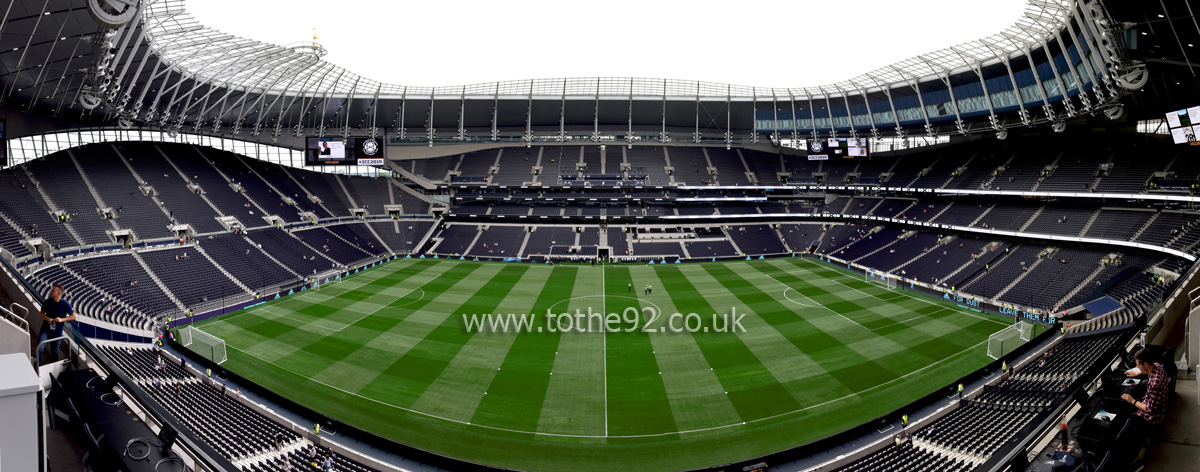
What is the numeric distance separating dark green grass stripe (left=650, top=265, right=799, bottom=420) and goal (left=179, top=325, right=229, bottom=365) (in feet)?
75.9

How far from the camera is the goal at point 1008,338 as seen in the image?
26.1 metres

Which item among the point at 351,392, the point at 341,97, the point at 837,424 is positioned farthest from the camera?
the point at 341,97

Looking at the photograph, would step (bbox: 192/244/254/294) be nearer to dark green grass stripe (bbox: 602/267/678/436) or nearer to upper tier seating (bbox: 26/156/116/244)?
upper tier seating (bbox: 26/156/116/244)

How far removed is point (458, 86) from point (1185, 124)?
208 ft

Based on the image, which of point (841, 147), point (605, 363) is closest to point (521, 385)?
point (605, 363)

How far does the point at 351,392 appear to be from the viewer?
2195cm

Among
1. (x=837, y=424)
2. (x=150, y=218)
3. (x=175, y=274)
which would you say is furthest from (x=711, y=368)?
(x=150, y=218)

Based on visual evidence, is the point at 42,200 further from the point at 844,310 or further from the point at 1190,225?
the point at 1190,225

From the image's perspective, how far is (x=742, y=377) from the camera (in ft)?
76.7

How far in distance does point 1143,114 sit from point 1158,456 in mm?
51506

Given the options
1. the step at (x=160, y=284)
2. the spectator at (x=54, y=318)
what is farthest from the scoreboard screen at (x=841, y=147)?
the step at (x=160, y=284)

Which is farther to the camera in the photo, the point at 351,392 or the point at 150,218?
the point at 150,218

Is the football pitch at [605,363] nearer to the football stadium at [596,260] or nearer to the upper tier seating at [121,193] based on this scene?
the football stadium at [596,260]

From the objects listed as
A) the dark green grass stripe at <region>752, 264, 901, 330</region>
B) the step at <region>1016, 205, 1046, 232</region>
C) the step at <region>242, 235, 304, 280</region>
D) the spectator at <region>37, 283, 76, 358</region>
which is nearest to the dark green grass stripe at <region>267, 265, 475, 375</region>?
the step at <region>242, 235, 304, 280</region>
